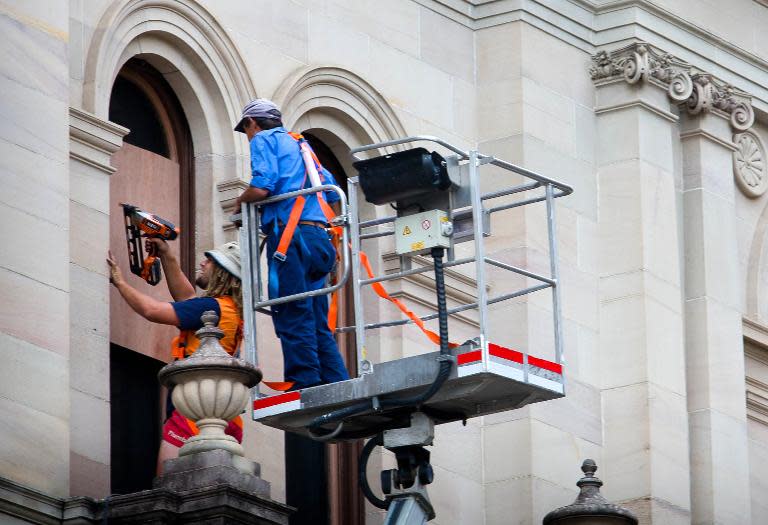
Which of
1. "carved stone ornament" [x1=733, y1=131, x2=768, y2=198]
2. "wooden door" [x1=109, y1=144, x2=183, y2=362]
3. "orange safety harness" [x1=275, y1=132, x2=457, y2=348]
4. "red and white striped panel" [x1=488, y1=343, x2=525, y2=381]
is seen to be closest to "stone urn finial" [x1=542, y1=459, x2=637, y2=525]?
"orange safety harness" [x1=275, y1=132, x2=457, y2=348]

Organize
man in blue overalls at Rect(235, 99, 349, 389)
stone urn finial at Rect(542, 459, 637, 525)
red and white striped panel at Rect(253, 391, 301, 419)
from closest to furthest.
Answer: red and white striped panel at Rect(253, 391, 301, 419)
man in blue overalls at Rect(235, 99, 349, 389)
stone urn finial at Rect(542, 459, 637, 525)

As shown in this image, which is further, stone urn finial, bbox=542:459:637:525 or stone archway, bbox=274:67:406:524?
stone archway, bbox=274:67:406:524

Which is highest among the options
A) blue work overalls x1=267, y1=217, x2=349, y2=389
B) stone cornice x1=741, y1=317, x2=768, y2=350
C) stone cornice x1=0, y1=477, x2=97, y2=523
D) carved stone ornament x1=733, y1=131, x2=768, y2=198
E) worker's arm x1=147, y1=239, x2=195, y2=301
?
carved stone ornament x1=733, y1=131, x2=768, y2=198

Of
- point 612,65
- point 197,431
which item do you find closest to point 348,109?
point 612,65

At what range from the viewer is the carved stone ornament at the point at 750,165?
2848cm

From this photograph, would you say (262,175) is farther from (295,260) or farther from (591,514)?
(591,514)

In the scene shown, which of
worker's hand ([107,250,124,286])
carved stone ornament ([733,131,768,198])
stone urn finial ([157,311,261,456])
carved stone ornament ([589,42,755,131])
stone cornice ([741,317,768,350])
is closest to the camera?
stone urn finial ([157,311,261,456])

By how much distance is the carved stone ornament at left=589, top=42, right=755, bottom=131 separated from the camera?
88.3 feet

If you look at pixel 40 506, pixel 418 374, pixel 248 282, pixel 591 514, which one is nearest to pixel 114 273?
pixel 248 282

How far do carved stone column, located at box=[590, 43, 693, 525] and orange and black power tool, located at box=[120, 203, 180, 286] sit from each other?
5.33 m

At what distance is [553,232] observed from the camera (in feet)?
68.4

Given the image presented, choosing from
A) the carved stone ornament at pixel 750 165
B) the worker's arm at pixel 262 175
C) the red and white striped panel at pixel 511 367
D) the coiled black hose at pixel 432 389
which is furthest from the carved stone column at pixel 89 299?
the carved stone ornament at pixel 750 165

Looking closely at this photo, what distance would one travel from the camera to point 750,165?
1128 inches

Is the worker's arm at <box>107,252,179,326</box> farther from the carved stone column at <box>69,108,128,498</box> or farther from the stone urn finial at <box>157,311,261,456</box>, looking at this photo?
the stone urn finial at <box>157,311,261,456</box>
